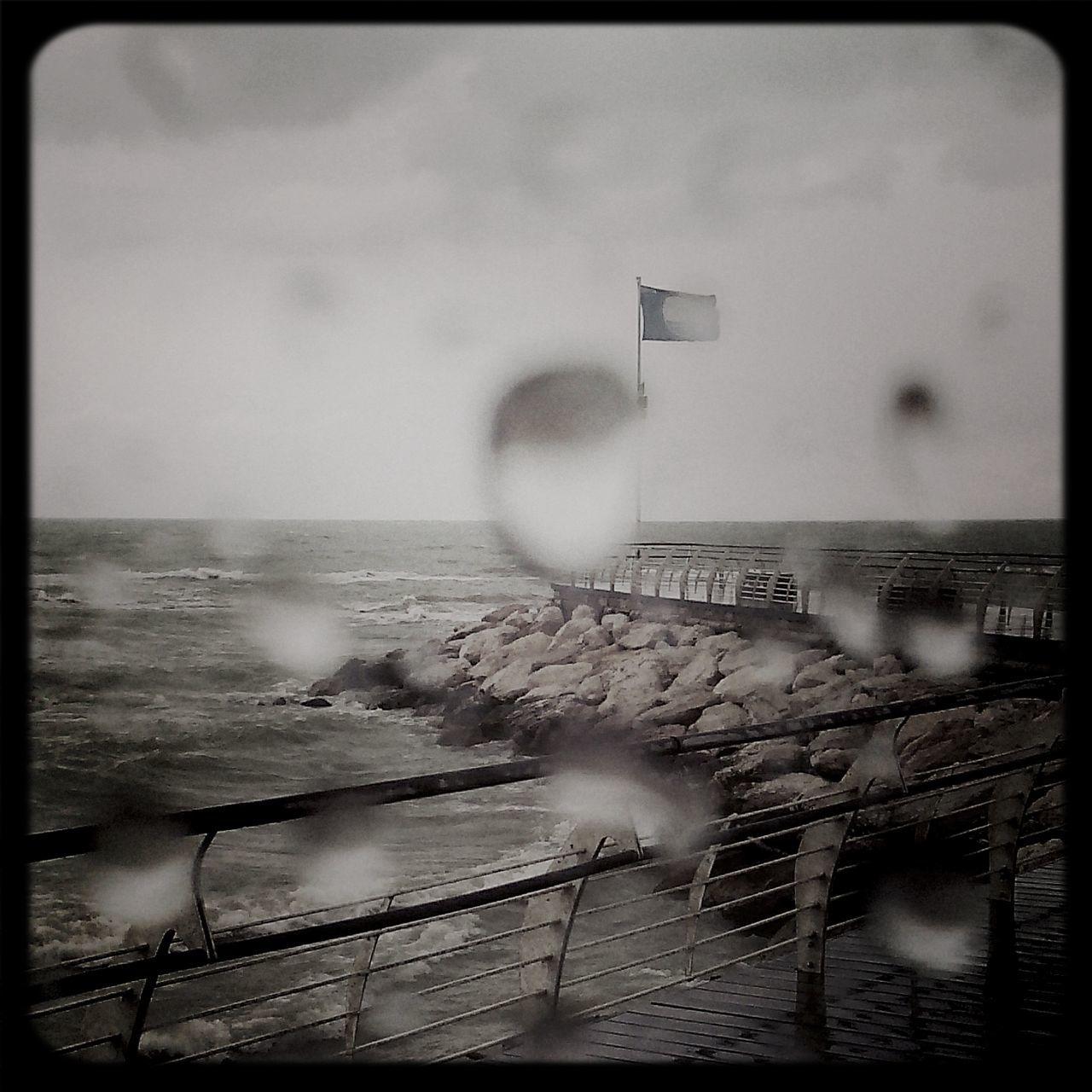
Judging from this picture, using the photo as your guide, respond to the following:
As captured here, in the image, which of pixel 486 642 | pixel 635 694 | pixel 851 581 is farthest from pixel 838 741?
pixel 486 642

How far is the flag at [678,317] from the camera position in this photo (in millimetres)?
6387

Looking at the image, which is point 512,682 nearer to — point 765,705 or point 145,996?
point 765,705

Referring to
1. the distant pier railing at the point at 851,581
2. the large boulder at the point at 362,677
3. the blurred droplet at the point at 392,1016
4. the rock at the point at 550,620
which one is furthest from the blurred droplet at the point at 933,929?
the large boulder at the point at 362,677

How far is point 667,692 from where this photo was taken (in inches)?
268

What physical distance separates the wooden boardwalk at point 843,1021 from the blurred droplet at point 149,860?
40 centimetres

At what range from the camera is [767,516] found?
4.63 metres

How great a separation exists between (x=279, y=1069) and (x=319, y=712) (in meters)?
9.38

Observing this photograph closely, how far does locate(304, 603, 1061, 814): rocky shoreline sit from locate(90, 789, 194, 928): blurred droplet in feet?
8.84

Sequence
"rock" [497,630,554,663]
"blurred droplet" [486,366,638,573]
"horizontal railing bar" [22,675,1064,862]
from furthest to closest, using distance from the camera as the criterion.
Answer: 1. "rock" [497,630,554,663]
2. "blurred droplet" [486,366,638,573]
3. "horizontal railing bar" [22,675,1064,862]

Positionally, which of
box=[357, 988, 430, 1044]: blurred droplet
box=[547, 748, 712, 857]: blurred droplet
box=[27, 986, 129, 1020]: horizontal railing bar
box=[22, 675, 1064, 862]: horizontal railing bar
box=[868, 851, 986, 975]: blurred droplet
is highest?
box=[22, 675, 1064, 862]: horizontal railing bar

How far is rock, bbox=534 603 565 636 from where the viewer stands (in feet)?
28.5

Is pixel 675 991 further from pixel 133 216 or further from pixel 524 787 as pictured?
pixel 133 216

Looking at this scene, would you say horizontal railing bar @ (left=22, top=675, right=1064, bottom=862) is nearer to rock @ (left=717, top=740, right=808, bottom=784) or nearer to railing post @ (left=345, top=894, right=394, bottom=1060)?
railing post @ (left=345, top=894, right=394, bottom=1060)

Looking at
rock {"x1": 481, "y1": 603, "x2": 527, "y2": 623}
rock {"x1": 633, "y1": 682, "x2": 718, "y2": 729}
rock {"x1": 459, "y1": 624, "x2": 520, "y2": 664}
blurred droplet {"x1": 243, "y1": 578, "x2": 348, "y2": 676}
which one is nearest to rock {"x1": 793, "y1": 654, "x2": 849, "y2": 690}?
rock {"x1": 633, "y1": 682, "x2": 718, "y2": 729}
